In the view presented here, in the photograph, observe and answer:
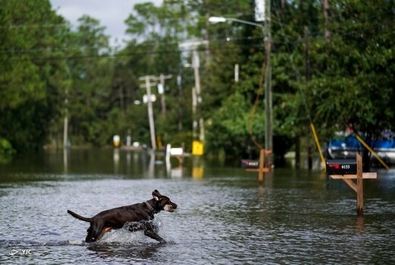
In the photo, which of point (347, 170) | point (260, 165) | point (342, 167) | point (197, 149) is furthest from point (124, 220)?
point (197, 149)

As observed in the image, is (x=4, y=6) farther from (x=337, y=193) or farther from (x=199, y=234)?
(x=199, y=234)

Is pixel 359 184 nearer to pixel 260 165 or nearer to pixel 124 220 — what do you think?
pixel 124 220

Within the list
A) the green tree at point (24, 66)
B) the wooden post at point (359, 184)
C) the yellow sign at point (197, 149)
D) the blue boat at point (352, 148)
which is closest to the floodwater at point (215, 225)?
the wooden post at point (359, 184)

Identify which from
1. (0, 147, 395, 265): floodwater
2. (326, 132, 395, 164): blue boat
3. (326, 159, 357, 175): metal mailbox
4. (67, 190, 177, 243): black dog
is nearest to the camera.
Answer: (0, 147, 395, 265): floodwater

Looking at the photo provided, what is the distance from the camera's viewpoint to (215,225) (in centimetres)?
1716

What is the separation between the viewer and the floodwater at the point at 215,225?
13.0 meters

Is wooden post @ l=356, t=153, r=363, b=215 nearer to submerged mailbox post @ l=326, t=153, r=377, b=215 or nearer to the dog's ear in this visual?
submerged mailbox post @ l=326, t=153, r=377, b=215

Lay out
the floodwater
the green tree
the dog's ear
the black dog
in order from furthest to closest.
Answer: the green tree < the dog's ear < the black dog < the floodwater

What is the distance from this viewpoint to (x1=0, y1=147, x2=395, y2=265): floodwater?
1302cm

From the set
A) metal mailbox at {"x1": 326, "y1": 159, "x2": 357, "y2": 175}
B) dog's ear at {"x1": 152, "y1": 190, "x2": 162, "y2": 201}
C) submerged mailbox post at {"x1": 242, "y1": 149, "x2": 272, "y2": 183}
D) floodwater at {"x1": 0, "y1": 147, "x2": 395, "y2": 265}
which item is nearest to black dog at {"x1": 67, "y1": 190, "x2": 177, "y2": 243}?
dog's ear at {"x1": 152, "y1": 190, "x2": 162, "y2": 201}

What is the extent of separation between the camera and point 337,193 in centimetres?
2577

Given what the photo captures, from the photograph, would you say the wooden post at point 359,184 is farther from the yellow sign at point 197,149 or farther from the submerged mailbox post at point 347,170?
the yellow sign at point 197,149

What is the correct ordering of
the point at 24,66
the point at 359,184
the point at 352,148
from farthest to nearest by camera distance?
the point at 24,66, the point at 352,148, the point at 359,184

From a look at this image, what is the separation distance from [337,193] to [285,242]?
455 inches
